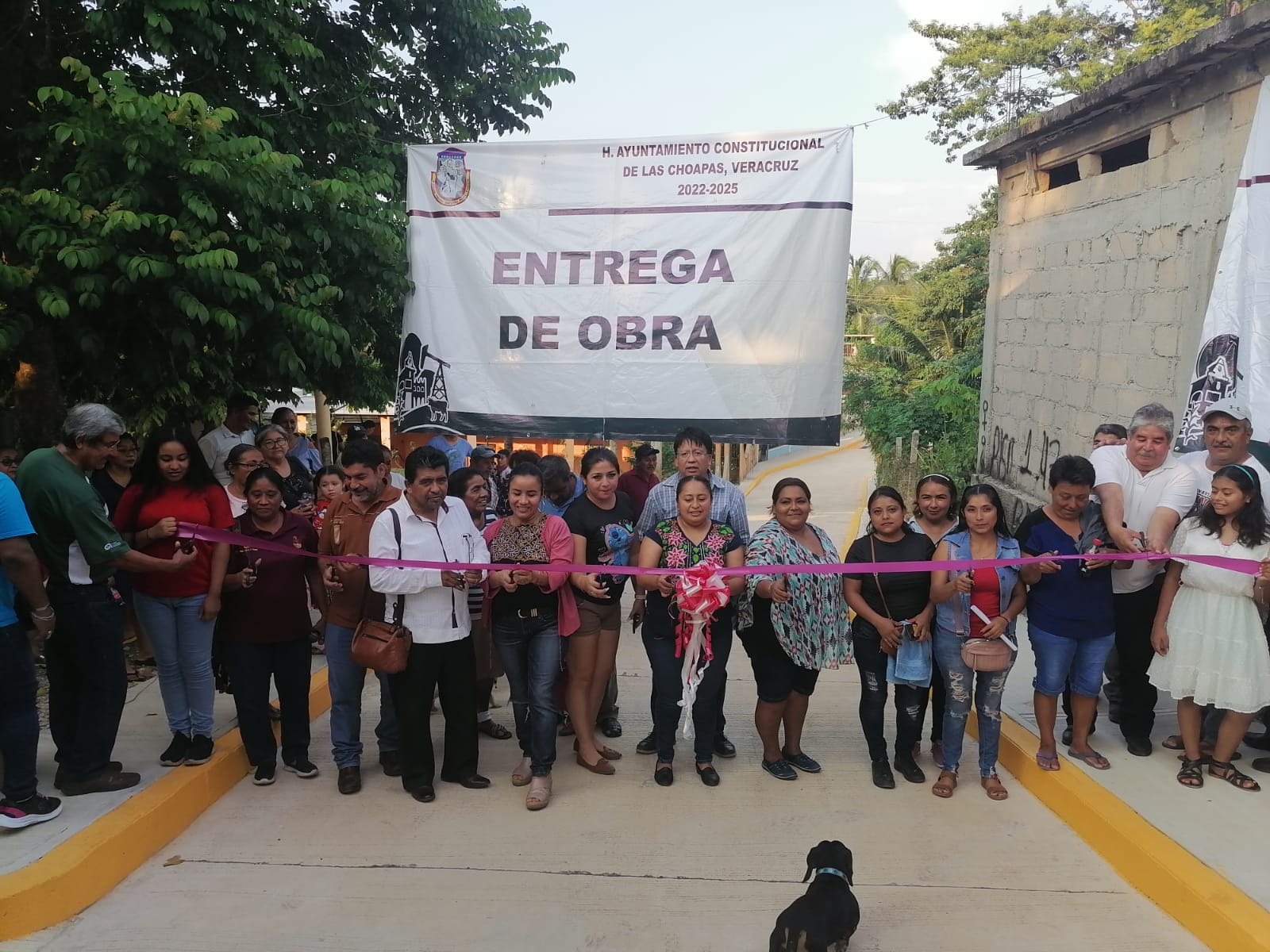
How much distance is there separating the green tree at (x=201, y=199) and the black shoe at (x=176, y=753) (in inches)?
94.1

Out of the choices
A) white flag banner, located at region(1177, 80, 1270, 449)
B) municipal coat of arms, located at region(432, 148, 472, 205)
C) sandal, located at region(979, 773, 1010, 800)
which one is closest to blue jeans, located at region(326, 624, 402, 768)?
municipal coat of arms, located at region(432, 148, 472, 205)

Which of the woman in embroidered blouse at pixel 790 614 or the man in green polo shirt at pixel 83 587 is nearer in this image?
the man in green polo shirt at pixel 83 587

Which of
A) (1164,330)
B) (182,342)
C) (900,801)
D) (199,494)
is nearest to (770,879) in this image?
(900,801)

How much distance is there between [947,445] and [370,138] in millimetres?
17669

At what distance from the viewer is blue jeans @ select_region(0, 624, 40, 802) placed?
374cm

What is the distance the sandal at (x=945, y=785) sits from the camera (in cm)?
467

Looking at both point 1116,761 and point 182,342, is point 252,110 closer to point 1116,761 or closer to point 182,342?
point 182,342

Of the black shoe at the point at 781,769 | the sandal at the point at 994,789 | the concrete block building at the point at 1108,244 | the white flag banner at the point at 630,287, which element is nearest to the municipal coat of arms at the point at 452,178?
the white flag banner at the point at 630,287

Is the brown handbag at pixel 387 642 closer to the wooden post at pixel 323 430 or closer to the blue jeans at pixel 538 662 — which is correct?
the blue jeans at pixel 538 662

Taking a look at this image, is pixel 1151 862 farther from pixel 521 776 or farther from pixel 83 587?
pixel 83 587

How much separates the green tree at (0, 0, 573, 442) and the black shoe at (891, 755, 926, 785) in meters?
4.08

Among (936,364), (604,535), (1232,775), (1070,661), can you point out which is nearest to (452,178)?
(604,535)

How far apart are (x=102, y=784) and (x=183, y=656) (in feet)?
2.13

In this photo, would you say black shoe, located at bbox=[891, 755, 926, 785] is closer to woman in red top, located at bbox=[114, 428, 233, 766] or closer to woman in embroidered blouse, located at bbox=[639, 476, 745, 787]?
woman in embroidered blouse, located at bbox=[639, 476, 745, 787]
